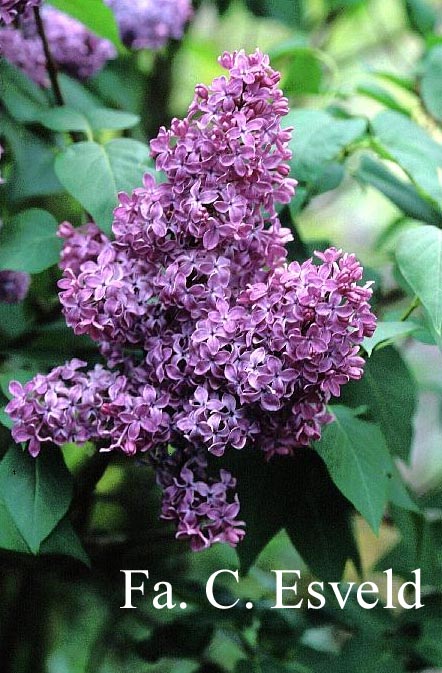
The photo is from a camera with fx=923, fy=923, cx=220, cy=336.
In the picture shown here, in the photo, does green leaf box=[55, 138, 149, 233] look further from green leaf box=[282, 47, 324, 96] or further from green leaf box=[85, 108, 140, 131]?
green leaf box=[282, 47, 324, 96]

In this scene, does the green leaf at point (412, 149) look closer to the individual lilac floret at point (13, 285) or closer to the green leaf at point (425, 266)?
the green leaf at point (425, 266)

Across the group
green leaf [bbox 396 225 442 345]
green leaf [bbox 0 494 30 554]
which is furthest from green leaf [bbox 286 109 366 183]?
green leaf [bbox 0 494 30 554]

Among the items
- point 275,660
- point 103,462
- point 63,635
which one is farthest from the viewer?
point 63,635

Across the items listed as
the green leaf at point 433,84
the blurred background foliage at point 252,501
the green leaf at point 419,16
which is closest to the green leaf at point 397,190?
the blurred background foliage at point 252,501

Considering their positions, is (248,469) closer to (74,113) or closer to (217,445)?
(217,445)

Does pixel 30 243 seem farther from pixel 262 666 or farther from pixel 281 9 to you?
pixel 281 9

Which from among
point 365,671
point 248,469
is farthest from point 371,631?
point 248,469
